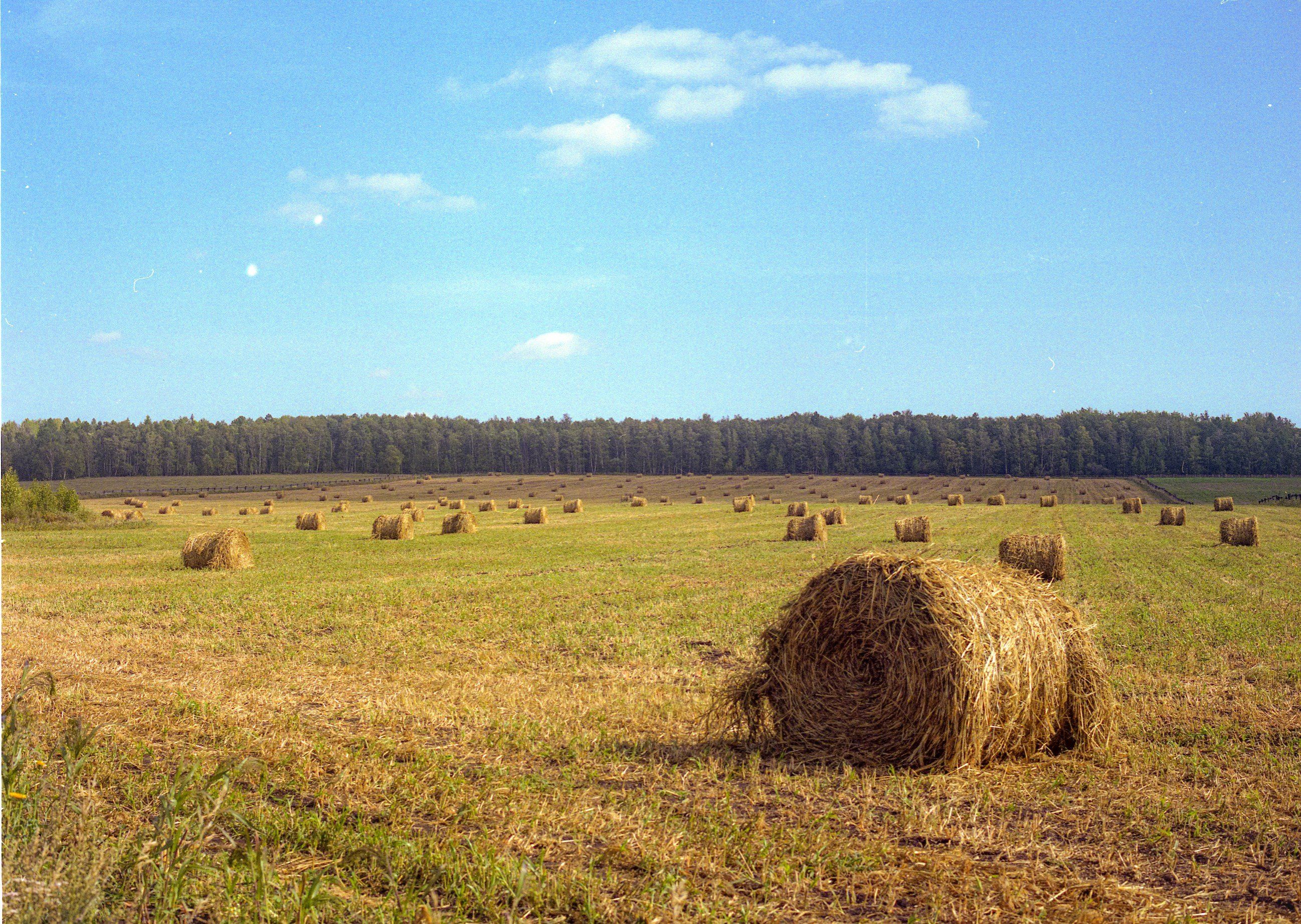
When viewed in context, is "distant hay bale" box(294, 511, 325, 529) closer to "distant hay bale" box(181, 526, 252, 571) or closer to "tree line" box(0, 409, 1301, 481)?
"distant hay bale" box(181, 526, 252, 571)

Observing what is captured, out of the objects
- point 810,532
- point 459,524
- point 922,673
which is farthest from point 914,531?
point 922,673

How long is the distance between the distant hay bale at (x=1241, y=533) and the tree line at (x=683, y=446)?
102 m

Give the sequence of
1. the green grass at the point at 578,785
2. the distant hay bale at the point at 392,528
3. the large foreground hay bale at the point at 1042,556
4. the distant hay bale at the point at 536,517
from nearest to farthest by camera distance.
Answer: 1. the green grass at the point at 578,785
2. the large foreground hay bale at the point at 1042,556
3. the distant hay bale at the point at 392,528
4. the distant hay bale at the point at 536,517

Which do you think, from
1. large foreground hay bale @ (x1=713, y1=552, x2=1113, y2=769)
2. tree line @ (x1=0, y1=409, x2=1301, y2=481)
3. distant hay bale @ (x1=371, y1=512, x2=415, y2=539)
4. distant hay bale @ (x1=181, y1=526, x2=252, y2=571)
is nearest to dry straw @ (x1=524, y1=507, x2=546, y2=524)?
distant hay bale @ (x1=371, y1=512, x2=415, y2=539)

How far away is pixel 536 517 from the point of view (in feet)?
147

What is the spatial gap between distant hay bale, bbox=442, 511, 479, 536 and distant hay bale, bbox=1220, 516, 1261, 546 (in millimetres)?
28818

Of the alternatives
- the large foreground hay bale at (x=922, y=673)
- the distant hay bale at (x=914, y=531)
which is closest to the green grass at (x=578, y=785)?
the large foreground hay bale at (x=922, y=673)

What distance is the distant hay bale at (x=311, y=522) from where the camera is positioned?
4081 centimetres

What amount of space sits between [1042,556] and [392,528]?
23.6 m

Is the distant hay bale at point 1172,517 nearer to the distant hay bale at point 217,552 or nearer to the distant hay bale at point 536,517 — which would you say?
the distant hay bale at point 536,517

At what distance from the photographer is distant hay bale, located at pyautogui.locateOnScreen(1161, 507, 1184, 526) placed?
133ft

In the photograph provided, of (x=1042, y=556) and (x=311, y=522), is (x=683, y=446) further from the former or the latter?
(x=1042, y=556)

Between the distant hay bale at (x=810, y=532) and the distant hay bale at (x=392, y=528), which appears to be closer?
the distant hay bale at (x=810, y=532)

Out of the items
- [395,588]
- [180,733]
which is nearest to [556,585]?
[395,588]
